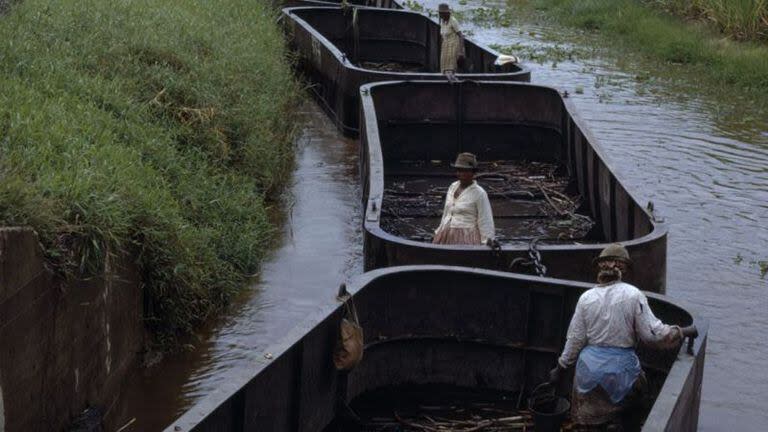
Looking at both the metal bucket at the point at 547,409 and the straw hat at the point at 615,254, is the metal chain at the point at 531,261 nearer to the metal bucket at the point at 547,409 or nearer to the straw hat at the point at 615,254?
the metal bucket at the point at 547,409

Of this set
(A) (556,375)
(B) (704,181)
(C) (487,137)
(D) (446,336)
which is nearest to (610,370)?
(A) (556,375)

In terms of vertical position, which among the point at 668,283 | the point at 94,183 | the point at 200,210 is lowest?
the point at 668,283

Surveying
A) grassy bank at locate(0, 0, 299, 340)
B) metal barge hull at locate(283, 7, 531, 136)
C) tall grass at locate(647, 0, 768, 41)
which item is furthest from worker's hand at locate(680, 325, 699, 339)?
tall grass at locate(647, 0, 768, 41)

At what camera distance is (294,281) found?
425 inches

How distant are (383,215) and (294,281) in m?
1.21

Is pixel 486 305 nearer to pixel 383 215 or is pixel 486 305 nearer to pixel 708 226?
pixel 383 215

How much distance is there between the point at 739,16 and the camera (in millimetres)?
22391

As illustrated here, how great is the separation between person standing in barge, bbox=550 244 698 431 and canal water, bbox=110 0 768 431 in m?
1.53

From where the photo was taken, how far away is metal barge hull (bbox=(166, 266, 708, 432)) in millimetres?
6750

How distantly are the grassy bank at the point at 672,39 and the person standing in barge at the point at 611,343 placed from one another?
14.4 m

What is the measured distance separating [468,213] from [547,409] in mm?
2115

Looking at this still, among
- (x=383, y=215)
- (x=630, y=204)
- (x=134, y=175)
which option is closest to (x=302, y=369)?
(x=134, y=175)

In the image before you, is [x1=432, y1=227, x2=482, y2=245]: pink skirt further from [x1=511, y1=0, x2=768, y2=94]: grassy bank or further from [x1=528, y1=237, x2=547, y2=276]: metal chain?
[x1=511, y1=0, x2=768, y2=94]: grassy bank

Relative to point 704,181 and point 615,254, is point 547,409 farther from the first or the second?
point 704,181
